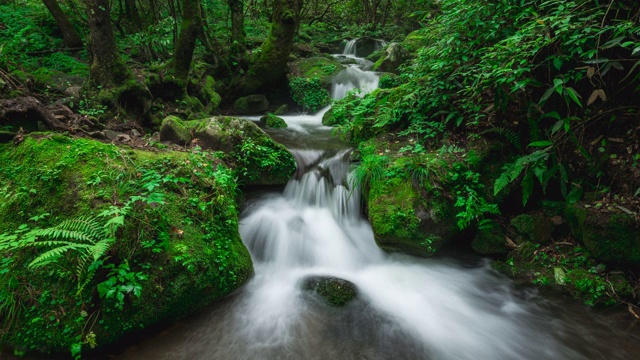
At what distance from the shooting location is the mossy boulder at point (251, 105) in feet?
34.3

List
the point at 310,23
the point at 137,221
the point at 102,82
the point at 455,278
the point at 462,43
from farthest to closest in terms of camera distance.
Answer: the point at 310,23 → the point at 102,82 → the point at 462,43 → the point at 455,278 → the point at 137,221

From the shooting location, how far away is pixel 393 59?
11.8 metres

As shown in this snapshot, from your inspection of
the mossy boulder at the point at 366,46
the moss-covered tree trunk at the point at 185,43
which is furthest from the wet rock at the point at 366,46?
the moss-covered tree trunk at the point at 185,43

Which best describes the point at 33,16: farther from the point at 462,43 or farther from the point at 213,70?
the point at 462,43

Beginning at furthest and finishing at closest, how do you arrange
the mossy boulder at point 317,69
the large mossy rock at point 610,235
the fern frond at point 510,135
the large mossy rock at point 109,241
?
the mossy boulder at point 317,69 < the fern frond at point 510,135 < the large mossy rock at point 610,235 < the large mossy rock at point 109,241

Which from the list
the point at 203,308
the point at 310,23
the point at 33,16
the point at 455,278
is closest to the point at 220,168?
the point at 203,308

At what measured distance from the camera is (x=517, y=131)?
4586mm

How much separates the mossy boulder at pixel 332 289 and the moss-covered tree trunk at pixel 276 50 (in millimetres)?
8328

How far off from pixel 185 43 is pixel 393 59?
7.52 meters

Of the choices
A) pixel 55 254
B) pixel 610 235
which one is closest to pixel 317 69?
pixel 610 235

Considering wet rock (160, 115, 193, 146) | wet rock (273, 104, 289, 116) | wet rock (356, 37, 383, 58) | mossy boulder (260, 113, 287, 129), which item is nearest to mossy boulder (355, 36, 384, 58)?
wet rock (356, 37, 383, 58)

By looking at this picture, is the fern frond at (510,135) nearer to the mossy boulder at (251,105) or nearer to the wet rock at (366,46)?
the mossy boulder at (251,105)

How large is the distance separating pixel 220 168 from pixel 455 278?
12.3ft

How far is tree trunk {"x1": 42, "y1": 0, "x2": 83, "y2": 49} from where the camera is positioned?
356 inches
